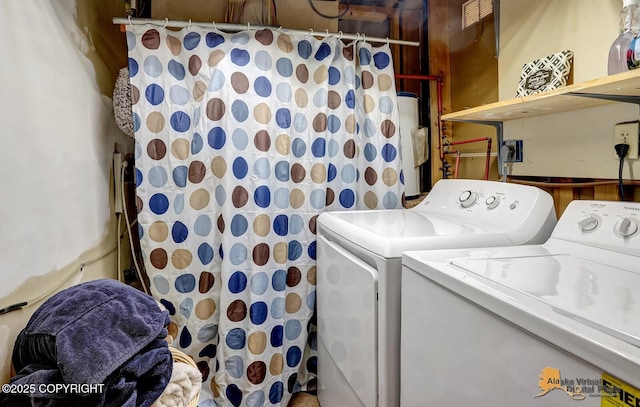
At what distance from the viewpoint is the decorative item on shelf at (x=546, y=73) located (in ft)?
4.45

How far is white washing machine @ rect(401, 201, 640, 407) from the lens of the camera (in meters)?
0.56

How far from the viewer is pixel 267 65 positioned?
1832 millimetres

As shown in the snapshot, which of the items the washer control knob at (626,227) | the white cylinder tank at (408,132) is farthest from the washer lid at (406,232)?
the white cylinder tank at (408,132)

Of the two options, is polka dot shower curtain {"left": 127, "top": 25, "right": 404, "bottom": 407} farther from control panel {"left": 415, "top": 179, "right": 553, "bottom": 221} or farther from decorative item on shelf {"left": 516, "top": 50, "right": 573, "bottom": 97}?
decorative item on shelf {"left": 516, "top": 50, "right": 573, "bottom": 97}

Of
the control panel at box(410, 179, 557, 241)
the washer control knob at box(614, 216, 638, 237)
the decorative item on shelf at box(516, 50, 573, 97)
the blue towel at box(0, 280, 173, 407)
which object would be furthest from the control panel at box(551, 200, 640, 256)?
the blue towel at box(0, 280, 173, 407)

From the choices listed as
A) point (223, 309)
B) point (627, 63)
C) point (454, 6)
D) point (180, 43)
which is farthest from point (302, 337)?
point (454, 6)

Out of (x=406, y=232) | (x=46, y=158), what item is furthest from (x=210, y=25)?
(x=406, y=232)

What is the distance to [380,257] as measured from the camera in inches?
45.5

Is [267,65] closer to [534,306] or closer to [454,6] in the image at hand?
[454,6]

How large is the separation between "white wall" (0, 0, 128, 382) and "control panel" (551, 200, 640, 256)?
1.62 metres

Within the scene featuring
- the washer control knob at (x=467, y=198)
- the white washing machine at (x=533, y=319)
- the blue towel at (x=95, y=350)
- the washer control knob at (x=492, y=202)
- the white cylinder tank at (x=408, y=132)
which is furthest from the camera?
the white cylinder tank at (x=408, y=132)

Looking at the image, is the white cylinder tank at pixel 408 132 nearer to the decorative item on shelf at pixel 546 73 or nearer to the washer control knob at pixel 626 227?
the decorative item on shelf at pixel 546 73

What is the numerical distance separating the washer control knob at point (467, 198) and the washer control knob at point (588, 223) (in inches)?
19.0

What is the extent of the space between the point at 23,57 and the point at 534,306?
1460mm
